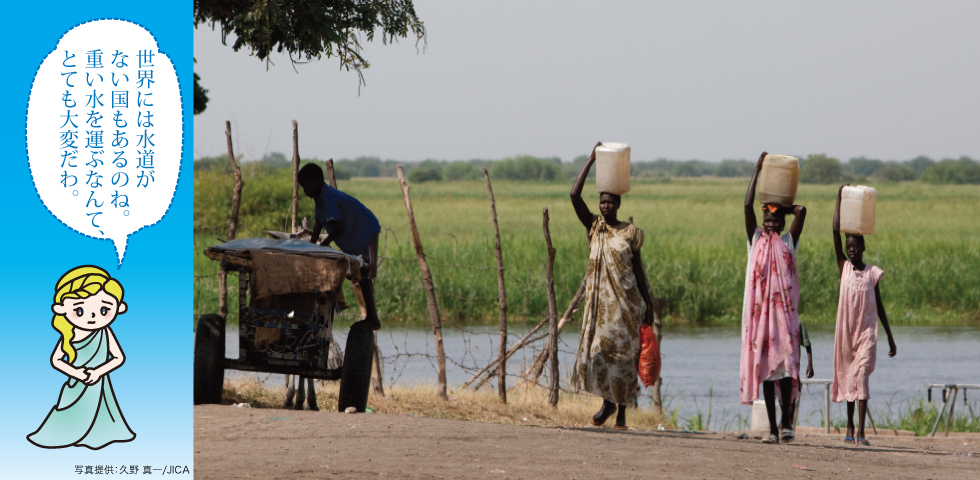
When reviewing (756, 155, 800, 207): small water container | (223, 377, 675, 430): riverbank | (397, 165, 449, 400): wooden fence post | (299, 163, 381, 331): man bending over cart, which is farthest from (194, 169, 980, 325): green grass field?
(756, 155, 800, 207): small water container

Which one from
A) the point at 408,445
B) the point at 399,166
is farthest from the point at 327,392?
the point at 408,445

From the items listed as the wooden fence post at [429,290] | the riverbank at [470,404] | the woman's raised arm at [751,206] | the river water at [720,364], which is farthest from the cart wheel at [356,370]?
the river water at [720,364]

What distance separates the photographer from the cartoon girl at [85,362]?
4191mm

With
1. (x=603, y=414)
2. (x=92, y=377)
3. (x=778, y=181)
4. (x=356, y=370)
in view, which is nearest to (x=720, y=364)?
(x=603, y=414)

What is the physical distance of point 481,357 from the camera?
15.6 m

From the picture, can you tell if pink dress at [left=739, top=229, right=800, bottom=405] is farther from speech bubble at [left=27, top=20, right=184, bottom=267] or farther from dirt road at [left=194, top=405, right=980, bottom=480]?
speech bubble at [left=27, top=20, right=184, bottom=267]

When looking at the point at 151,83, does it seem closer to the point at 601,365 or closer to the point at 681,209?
the point at 601,365

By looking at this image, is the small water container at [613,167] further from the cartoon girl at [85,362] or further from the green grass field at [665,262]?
the green grass field at [665,262]

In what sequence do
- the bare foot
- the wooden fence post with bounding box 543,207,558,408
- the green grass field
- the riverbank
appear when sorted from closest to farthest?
the bare foot
the riverbank
the wooden fence post with bounding box 543,207,558,408
the green grass field

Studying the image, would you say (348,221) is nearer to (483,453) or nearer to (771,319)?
(483,453)

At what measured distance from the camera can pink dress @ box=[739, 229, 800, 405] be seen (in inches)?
284

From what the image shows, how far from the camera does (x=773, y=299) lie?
725 centimetres

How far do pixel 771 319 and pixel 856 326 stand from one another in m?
1.51

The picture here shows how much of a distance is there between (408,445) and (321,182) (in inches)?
84.2
